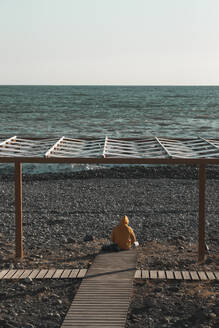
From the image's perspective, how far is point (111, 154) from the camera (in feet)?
30.3

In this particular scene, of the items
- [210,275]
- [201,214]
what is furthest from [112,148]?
[210,275]

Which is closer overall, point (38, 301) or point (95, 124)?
point (38, 301)

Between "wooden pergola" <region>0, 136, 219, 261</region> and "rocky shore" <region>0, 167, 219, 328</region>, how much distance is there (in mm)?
1265

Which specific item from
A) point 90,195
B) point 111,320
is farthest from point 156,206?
point 111,320

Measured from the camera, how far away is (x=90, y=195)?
17969 millimetres

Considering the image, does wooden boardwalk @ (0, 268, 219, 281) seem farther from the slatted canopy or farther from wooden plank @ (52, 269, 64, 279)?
the slatted canopy

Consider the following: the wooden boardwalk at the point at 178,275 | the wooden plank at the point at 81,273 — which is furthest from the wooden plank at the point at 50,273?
the wooden boardwalk at the point at 178,275

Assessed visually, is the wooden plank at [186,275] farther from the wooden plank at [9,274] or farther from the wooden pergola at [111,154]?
the wooden plank at [9,274]

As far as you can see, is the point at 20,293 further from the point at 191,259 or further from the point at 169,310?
the point at 191,259

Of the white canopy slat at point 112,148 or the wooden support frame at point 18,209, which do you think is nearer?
the white canopy slat at point 112,148

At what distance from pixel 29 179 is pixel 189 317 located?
1543cm

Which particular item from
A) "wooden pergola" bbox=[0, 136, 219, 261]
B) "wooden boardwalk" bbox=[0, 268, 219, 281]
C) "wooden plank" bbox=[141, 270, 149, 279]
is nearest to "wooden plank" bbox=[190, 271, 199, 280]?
"wooden boardwalk" bbox=[0, 268, 219, 281]

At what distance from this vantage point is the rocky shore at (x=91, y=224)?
7.76 metres

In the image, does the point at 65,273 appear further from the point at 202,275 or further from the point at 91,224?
the point at 91,224
